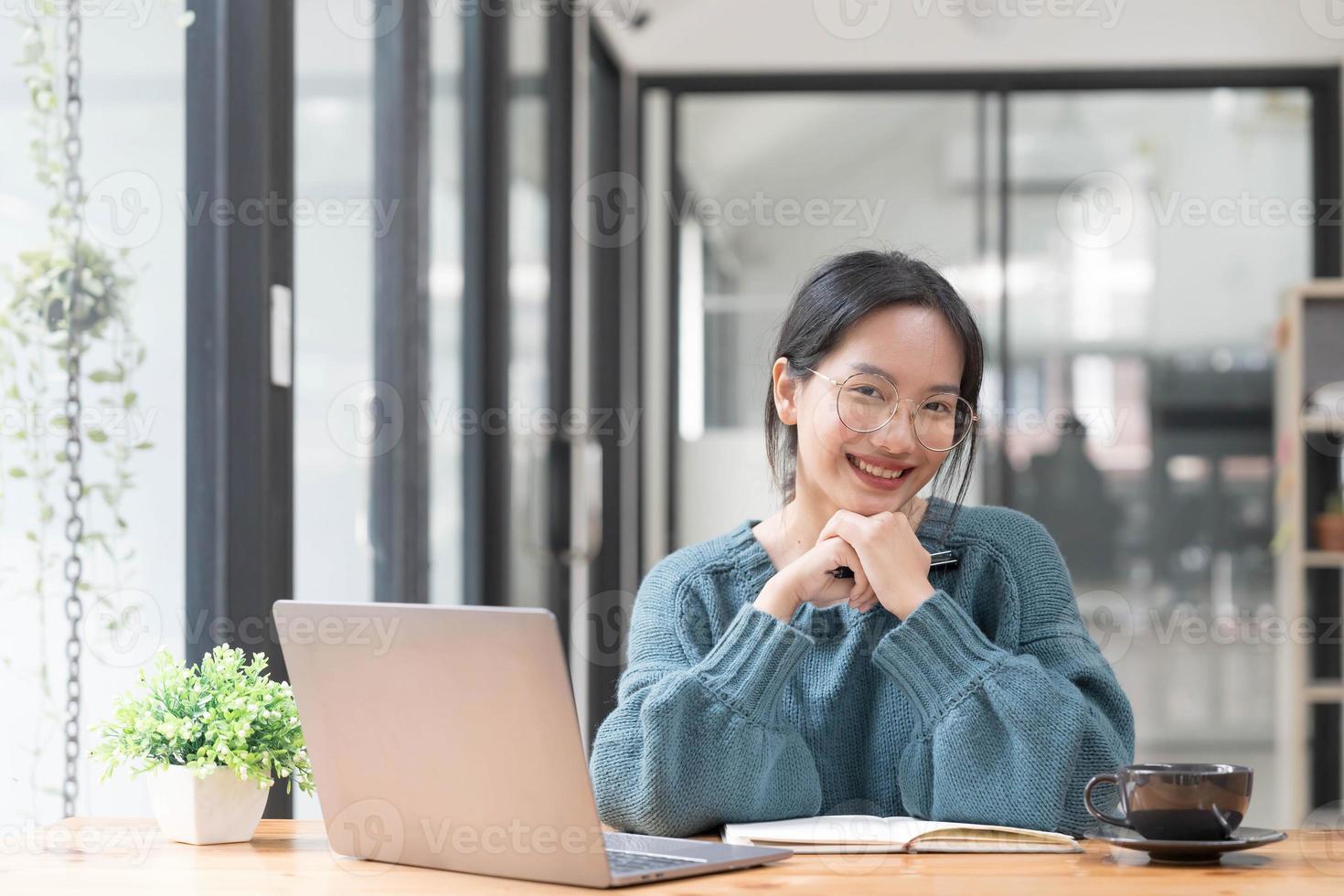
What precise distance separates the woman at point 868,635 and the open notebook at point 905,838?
3.5 inches

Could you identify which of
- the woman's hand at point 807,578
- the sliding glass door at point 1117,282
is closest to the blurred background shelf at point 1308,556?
the sliding glass door at point 1117,282

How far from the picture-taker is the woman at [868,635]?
4.43 feet

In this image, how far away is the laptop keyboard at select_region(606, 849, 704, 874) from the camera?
108cm

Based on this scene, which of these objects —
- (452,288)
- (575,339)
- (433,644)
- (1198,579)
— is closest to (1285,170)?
(1198,579)

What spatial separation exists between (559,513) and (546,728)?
9.69ft

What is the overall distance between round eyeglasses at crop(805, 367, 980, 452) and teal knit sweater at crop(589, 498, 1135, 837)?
15cm

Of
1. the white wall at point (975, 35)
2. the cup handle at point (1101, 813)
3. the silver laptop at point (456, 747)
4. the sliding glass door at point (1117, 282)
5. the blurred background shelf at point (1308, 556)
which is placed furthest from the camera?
the sliding glass door at point (1117, 282)

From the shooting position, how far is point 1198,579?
4746mm

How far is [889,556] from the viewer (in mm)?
1435

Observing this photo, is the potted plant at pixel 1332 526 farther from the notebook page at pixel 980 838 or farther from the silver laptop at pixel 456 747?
the silver laptop at pixel 456 747

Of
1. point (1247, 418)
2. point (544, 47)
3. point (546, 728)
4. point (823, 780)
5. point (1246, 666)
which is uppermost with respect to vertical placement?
point (544, 47)

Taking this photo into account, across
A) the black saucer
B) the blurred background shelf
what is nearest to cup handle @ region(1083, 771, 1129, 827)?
the black saucer

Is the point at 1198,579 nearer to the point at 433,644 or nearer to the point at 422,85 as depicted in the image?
the point at 422,85

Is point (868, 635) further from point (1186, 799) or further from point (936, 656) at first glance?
point (1186, 799)
